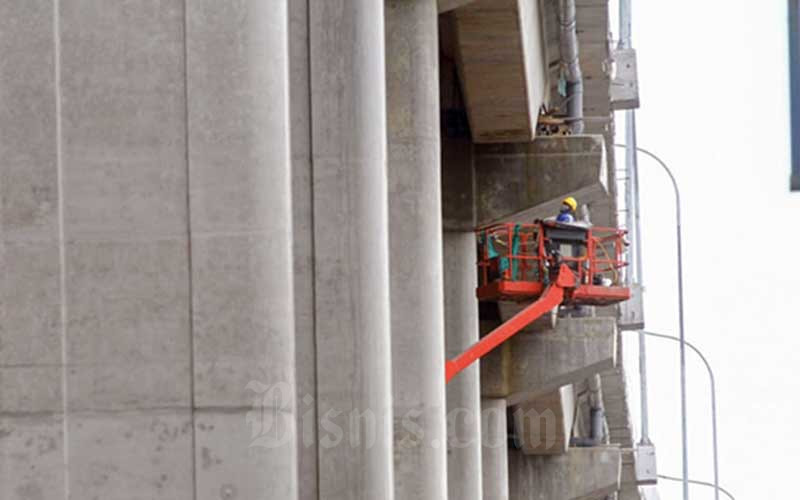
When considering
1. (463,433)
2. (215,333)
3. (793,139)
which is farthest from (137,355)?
(463,433)

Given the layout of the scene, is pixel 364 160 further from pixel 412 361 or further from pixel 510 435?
pixel 510 435

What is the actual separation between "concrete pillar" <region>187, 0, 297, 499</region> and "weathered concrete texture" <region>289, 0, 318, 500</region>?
3.17 meters

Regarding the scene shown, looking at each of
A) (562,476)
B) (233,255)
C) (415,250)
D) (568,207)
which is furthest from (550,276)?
(233,255)

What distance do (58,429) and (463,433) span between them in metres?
15.7

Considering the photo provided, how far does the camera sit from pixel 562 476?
40.4 m

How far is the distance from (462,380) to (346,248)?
12379 millimetres

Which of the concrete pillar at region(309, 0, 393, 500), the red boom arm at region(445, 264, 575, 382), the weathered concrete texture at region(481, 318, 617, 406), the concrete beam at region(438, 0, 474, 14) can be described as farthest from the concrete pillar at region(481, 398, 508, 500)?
the concrete pillar at region(309, 0, 393, 500)

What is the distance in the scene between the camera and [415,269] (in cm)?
2328

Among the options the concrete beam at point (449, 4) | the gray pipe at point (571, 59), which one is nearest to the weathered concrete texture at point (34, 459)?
the concrete beam at point (449, 4)

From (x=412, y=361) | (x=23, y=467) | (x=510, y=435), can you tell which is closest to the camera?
(x=23, y=467)

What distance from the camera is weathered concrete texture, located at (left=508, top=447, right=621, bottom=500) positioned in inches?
1587

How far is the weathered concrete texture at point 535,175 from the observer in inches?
1161

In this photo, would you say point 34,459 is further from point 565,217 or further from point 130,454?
point 565,217

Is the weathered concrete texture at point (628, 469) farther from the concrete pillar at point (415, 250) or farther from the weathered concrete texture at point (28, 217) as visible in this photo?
the weathered concrete texture at point (28, 217)
